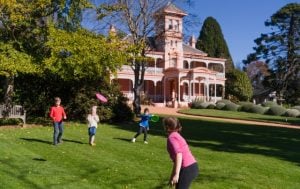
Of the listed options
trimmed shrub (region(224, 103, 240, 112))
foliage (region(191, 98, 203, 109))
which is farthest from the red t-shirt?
foliage (region(191, 98, 203, 109))

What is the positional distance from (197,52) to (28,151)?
46668 mm

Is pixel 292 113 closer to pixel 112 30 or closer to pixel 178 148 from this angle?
pixel 112 30

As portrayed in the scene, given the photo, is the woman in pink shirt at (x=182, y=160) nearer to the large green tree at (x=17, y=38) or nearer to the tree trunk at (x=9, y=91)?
the large green tree at (x=17, y=38)

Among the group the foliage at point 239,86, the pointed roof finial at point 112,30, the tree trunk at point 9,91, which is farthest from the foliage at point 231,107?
the tree trunk at point 9,91

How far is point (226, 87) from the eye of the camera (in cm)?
5759

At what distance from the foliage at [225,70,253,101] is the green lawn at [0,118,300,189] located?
38719 millimetres

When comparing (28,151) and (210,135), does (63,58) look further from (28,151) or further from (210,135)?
(28,151)

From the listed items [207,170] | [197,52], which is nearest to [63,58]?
[207,170]

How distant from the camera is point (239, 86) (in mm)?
55688

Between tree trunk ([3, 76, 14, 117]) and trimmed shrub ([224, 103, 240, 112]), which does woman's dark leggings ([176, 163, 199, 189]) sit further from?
trimmed shrub ([224, 103, 240, 112])

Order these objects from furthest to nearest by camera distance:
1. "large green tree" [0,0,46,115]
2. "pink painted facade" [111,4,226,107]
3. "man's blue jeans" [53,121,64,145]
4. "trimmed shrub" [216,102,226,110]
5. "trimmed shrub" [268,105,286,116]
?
"pink painted facade" [111,4,226,107] → "trimmed shrub" [216,102,226,110] → "trimmed shrub" [268,105,286,116] → "large green tree" [0,0,46,115] → "man's blue jeans" [53,121,64,145]

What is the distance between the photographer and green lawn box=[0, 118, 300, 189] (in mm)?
9258

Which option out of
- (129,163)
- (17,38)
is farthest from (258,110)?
(129,163)

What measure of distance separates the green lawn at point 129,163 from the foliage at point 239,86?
127 ft
